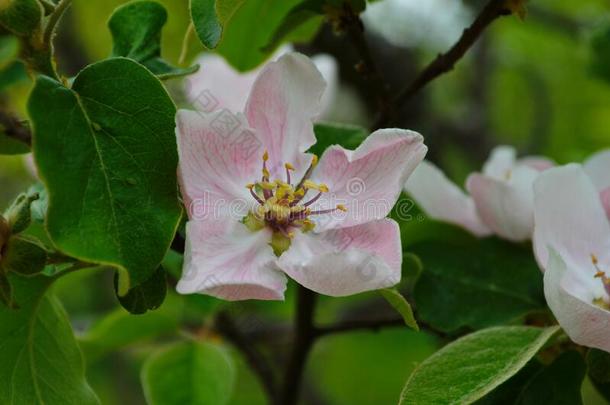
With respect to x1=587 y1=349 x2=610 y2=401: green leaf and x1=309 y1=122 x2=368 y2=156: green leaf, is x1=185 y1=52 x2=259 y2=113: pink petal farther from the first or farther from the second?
x1=587 y1=349 x2=610 y2=401: green leaf

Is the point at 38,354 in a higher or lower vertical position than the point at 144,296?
lower

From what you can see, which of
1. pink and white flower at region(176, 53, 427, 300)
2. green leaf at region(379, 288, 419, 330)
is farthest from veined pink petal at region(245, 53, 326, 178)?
green leaf at region(379, 288, 419, 330)

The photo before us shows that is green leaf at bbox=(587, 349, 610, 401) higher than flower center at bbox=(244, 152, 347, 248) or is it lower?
lower

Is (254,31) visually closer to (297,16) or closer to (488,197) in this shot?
(297,16)

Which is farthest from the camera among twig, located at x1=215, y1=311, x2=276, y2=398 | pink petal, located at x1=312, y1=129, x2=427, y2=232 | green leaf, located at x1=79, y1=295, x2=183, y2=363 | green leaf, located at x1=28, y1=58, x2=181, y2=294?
twig, located at x1=215, y1=311, x2=276, y2=398

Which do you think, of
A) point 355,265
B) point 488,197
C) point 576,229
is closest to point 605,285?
point 576,229

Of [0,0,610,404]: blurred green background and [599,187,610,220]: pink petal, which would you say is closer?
[599,187,610,220]: pink petal

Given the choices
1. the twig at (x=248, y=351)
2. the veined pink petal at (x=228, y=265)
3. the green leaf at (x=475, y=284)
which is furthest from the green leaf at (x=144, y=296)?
the twig at (x=248, y=351)

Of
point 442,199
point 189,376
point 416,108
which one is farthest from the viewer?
point 416,108
